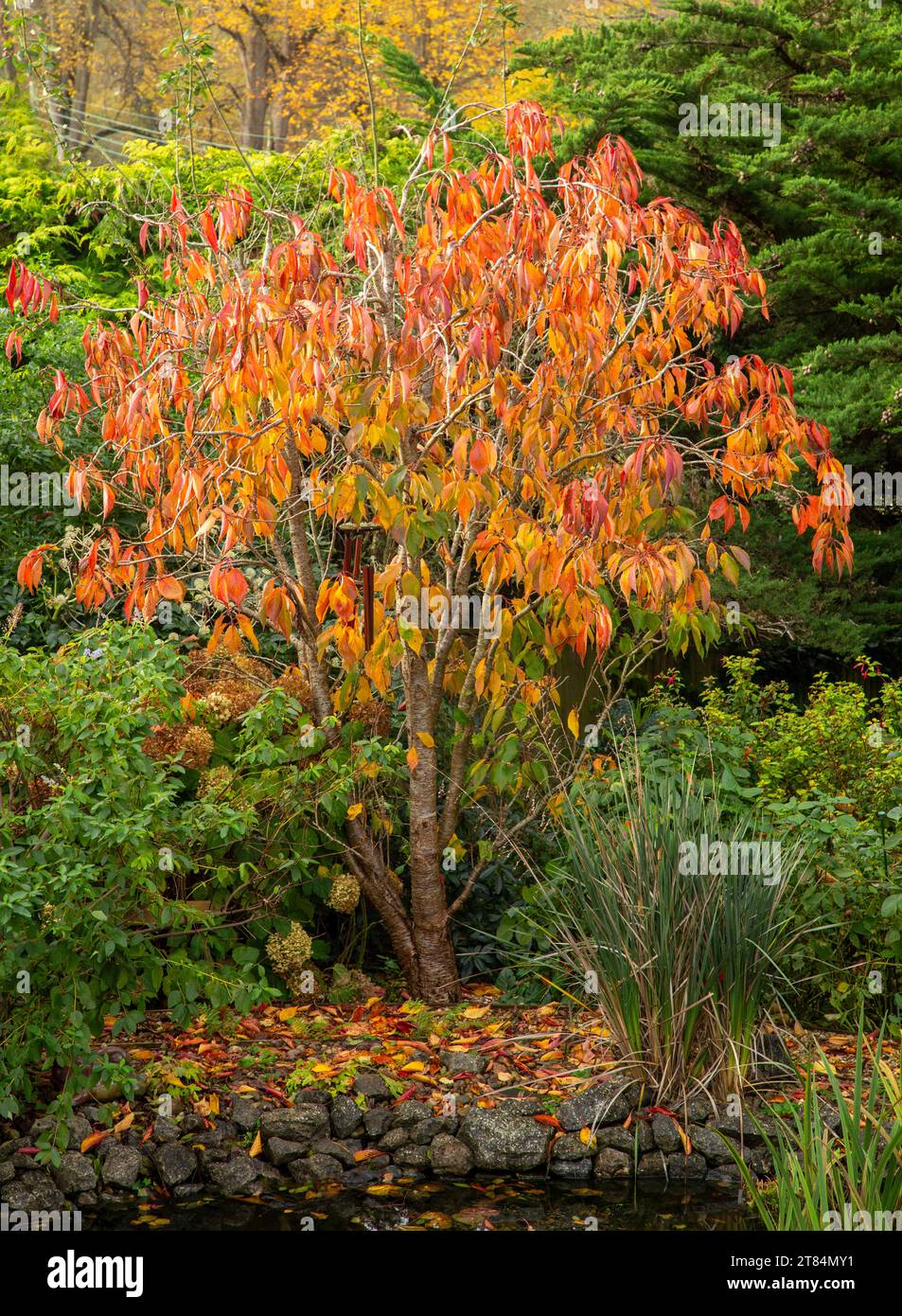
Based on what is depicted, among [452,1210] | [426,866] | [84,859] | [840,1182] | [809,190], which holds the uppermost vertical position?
[809,190]

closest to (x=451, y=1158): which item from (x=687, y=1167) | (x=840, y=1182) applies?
(x=687, y=1167)

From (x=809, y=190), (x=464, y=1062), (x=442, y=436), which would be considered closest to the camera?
(x=464, y=1062)

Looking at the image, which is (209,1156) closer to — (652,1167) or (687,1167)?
Result: (652,1167)

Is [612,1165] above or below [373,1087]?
below

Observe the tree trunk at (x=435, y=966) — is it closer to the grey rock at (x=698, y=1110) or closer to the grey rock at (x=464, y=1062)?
the grey rock at (x=464, y=1062)

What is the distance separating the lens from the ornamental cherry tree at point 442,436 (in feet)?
13.6

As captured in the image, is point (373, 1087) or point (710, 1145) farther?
point (373, 1087)

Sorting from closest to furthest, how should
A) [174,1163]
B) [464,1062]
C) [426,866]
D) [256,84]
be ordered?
[174,1163] → [464,1062] → [426,866] → [256,84]

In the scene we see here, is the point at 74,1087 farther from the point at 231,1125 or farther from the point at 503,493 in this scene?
the point at 503,493

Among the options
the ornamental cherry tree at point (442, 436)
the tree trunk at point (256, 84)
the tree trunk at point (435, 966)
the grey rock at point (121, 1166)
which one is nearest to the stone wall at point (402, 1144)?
the grey rock at point (121, 1166)

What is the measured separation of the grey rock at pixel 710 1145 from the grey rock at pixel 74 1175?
6.41ft

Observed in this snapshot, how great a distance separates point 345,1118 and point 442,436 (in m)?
2.47

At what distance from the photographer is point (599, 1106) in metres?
4.43

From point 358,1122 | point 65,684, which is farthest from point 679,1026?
point 65,684
